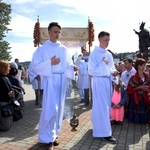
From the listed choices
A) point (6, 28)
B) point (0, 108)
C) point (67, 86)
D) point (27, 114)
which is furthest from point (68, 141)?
point (6, 28)

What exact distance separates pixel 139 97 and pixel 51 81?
3.05m

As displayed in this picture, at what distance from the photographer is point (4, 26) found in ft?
127

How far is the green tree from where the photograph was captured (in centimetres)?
3547

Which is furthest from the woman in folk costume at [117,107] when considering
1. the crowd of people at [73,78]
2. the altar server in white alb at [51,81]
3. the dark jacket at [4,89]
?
the dark jacket at [4,89]

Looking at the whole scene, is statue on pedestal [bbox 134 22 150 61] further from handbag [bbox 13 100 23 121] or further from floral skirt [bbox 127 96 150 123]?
handbag [bbox 13 100 23 121]

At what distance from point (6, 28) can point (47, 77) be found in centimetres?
3592

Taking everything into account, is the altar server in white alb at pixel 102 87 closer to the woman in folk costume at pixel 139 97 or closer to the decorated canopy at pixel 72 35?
the woman in folk costume at pixel 139 97

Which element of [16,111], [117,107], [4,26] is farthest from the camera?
[4,26]

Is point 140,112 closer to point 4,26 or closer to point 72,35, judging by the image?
point 72,35

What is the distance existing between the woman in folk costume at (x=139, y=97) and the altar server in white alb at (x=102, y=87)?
165 cm

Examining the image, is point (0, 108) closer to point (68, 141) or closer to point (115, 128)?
point (68, 141)

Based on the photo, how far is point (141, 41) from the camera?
1392cm

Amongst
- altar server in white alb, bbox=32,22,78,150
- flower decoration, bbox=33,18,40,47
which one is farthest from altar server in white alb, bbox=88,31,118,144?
flower decoration, bbox=33,18,40,47

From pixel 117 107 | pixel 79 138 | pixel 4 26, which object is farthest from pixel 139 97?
pixel 4 26
